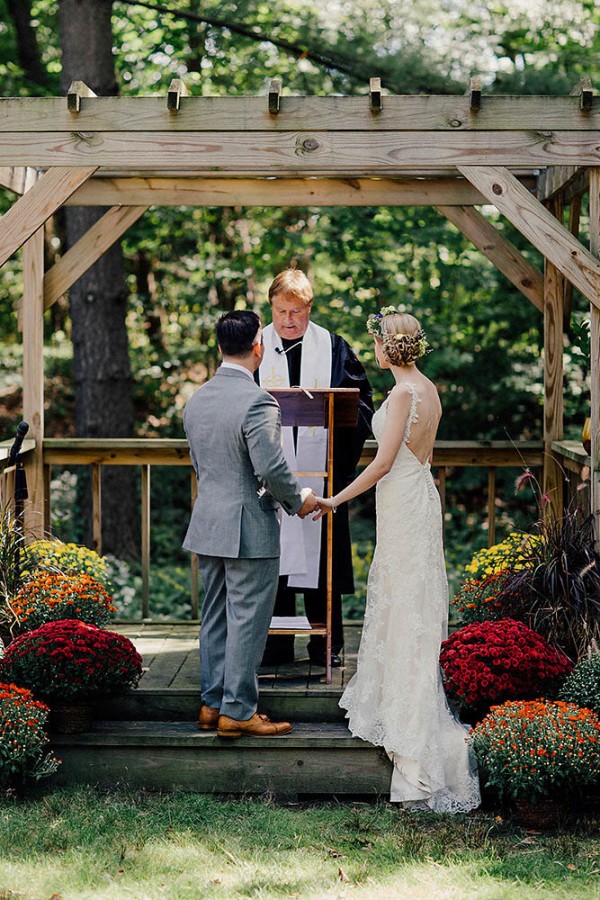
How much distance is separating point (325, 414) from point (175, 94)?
158cm

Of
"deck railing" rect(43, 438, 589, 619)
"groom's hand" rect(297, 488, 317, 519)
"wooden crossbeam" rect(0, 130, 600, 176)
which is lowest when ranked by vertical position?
"groom's hand" rect(297, 488, 317, 519)

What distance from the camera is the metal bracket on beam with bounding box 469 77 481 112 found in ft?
15.7

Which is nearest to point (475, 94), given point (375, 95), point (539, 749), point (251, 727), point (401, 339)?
point (375, 95)

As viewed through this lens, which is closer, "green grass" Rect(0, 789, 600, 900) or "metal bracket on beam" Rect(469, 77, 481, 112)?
"green grass" Rect(0, 789, 600, 900)

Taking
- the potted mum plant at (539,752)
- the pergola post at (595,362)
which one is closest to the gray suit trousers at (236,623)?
the potted mum plant at (539,752)

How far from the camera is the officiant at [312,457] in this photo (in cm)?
556

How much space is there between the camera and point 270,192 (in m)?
6.59

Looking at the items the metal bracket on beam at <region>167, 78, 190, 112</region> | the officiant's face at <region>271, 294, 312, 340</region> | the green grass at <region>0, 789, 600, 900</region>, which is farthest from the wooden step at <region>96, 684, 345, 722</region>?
the metal bracket on beam at <region>167, 78, 190, 112</region>

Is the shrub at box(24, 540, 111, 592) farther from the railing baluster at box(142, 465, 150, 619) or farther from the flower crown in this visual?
the flower crown

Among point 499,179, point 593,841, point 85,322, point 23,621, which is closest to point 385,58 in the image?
point 85,322

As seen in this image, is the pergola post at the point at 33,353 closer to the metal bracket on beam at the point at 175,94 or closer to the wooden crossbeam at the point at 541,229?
the metal bracket on beam at the point at 175,94

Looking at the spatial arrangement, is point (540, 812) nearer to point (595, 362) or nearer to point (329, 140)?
point (595, 362)

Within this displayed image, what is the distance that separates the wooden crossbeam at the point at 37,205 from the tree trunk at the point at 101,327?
465 centimetres

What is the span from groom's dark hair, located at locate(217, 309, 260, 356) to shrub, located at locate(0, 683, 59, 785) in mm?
1711
